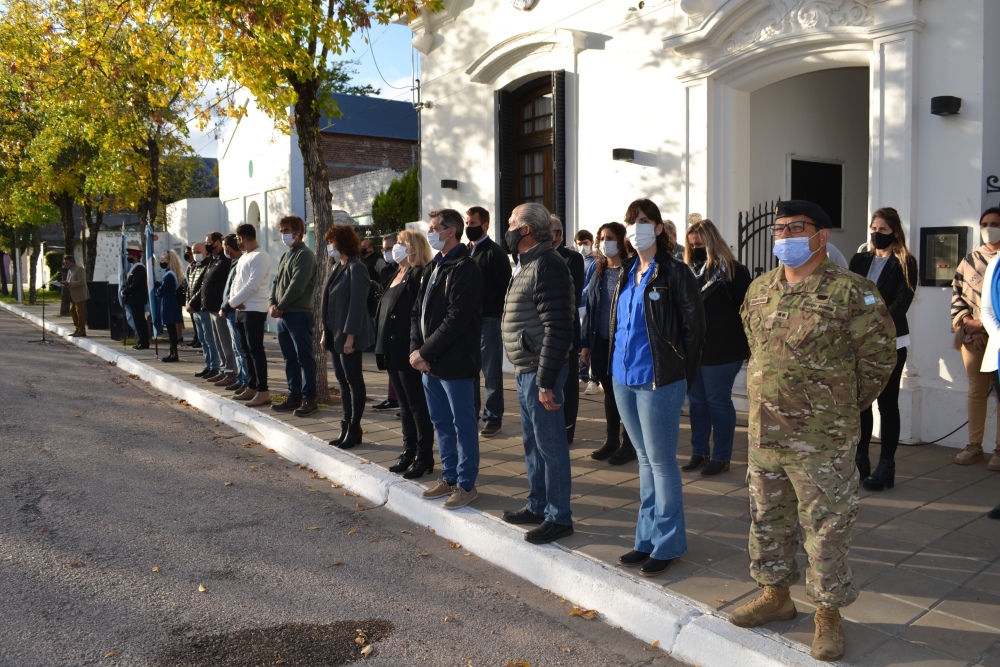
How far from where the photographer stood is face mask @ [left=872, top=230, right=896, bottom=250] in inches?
220

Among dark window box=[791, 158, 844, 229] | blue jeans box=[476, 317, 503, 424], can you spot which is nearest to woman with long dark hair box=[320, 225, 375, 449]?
blue jeans box=[476, 317, 503, 424]

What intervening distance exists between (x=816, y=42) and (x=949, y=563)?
5349 millimetres

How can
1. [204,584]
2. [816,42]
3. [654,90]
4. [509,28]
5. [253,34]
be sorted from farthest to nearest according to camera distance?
[509,28], [654,90], [253,34], [816,42], [204,584]

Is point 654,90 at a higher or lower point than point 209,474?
higher

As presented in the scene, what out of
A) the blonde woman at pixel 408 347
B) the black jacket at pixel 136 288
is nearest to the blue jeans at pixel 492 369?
the blonde woman at pixel 408 347

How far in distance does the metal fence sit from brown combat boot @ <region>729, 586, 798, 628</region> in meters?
5.76

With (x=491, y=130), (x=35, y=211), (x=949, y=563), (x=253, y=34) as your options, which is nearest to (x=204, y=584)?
(x=949, y=563)

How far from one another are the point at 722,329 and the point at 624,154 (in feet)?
14.0

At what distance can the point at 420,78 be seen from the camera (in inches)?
535

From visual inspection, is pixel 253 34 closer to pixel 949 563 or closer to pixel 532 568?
pixel 532 568

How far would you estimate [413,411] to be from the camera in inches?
239

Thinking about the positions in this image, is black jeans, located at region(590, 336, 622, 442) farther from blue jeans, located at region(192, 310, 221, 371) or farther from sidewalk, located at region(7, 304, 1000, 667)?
blue jeans, located at region(192, 310, 221, 371)

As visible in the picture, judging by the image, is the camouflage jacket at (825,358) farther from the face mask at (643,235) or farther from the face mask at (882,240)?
the face mask at (882,240)

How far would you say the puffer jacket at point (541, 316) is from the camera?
4.47 metres
